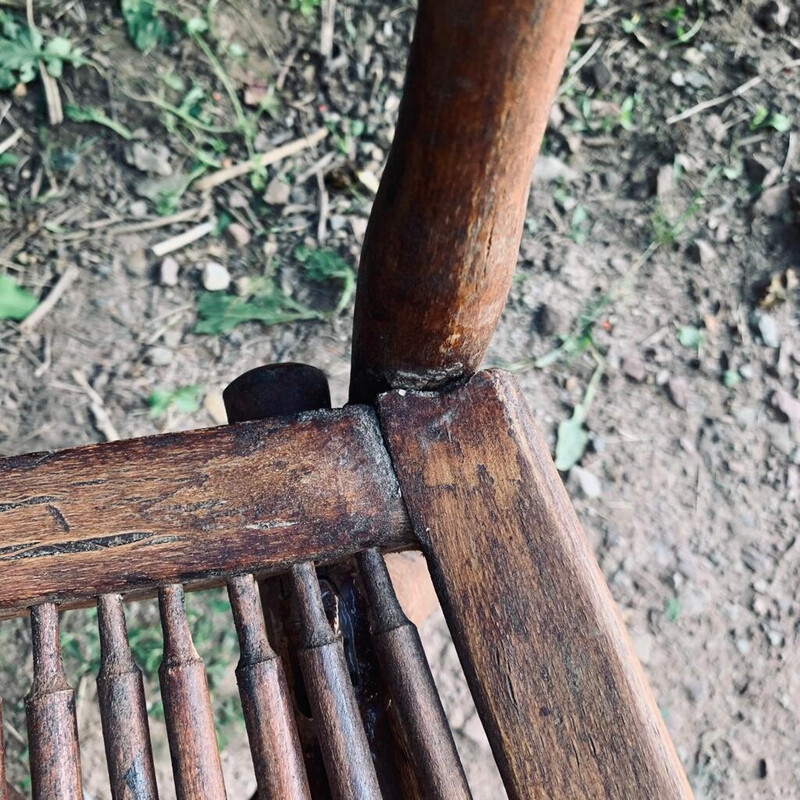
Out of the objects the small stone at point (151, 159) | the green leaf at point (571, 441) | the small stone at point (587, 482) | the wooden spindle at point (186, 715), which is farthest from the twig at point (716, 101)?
the wooden spindle at point (186, 715)

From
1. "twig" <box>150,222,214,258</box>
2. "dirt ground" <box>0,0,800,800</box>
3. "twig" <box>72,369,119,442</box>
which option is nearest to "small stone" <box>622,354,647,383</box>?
"dirt ground" <box>0,0,800,800</box>

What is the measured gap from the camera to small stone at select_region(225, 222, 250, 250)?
5.04 feet

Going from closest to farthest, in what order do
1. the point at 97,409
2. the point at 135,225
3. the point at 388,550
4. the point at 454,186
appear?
1. the point at 454,186
2. the point at 388,550
3. the point at 97,409
4. the point at 135,225

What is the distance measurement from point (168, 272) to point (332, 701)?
1132 millimetres

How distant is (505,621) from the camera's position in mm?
558

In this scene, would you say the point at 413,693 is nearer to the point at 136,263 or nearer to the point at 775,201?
the point at 136,263

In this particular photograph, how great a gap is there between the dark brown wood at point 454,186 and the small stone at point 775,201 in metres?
1.26

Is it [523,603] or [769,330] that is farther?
[769,330]

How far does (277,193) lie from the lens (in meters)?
1.56

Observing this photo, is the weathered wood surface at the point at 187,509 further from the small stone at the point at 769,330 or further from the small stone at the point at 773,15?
the small stone at the point at 773,15

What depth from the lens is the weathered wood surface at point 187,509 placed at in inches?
22.4

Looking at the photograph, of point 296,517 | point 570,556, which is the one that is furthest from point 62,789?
point 570,556

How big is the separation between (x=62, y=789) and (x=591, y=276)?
1.33 metres

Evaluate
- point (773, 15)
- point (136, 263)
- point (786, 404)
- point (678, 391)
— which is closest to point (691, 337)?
point (678, 391)
